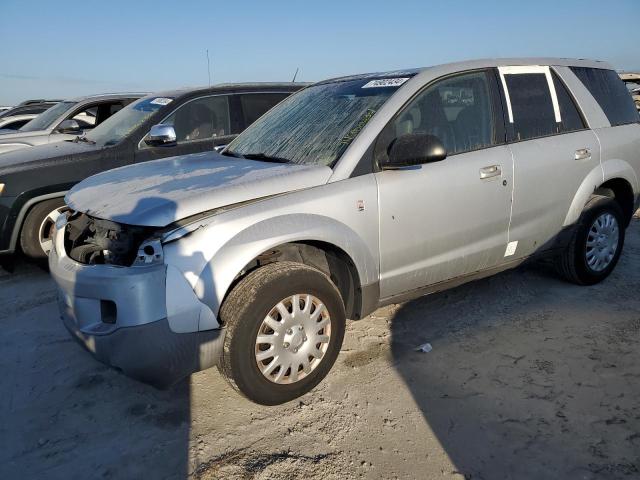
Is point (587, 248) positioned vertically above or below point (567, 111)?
below

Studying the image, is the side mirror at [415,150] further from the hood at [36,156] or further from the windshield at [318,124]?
the hood at [36,156]

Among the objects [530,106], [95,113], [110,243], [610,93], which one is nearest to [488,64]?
[530,106]

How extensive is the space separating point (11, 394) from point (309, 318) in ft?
6.08

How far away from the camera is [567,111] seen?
396 cm

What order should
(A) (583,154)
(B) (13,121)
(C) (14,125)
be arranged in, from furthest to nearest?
(C) (14,125), (B) (13,121), (A) (583,154)

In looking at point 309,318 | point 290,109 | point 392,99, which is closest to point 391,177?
point 392,99

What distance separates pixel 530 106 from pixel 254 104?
130 inches

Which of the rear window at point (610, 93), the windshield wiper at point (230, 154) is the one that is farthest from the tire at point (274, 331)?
the rear window at point (610, 93)

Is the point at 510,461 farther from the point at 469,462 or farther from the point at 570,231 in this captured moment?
the point at 570,231

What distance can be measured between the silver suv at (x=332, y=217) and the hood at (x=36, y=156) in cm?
201

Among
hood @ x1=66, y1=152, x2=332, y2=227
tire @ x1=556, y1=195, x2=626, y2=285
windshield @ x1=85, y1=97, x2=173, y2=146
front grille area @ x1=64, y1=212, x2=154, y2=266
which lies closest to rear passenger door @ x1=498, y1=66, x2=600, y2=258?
tire @ x1=556, y1=195, x2=626, y2=285

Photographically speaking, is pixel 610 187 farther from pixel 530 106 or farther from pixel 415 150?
pixel 415 150

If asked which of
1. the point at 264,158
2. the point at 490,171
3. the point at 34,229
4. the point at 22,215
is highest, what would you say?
the point at 264,158

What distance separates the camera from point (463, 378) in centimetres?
303
